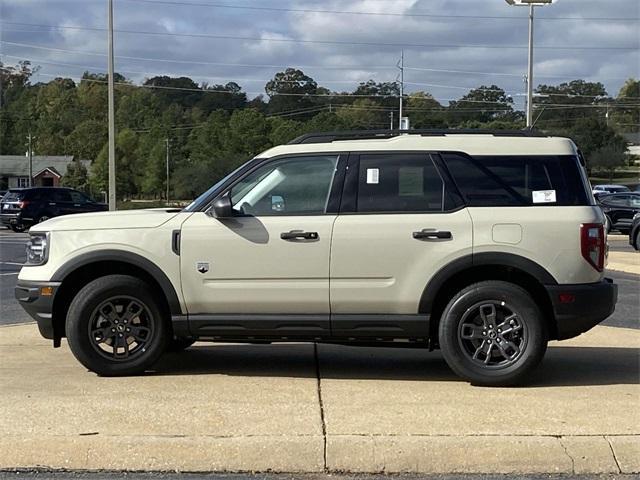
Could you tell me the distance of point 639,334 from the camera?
29.9 ft

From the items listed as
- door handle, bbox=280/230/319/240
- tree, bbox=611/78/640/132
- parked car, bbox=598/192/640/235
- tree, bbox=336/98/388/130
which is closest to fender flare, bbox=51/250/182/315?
door handle, bbox=280/230/319/240

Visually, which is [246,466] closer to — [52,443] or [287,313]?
[52,443]

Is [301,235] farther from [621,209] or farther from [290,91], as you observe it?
[290,91]

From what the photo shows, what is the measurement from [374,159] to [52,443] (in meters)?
3.17

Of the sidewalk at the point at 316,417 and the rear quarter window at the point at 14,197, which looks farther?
the rear quarter window at the point at 14,197

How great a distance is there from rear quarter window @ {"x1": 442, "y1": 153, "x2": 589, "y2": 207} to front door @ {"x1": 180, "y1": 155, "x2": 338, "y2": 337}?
105cm

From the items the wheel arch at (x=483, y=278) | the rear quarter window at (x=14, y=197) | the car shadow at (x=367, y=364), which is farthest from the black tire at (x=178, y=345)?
the rear quarter window at (x=14, y=197)

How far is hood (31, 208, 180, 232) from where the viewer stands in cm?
664

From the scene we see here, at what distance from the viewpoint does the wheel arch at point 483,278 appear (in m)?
6.31

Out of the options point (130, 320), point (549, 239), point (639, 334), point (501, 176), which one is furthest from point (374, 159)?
point (639, 334)

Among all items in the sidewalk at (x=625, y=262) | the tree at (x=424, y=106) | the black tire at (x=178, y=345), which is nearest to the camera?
the black tire at (x=178, y=345)

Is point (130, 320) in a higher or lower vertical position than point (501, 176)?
lower

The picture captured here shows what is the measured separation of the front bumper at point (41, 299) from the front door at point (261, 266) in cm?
A: 108

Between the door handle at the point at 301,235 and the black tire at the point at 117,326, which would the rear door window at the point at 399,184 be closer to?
the door handle at the point at 301,235
